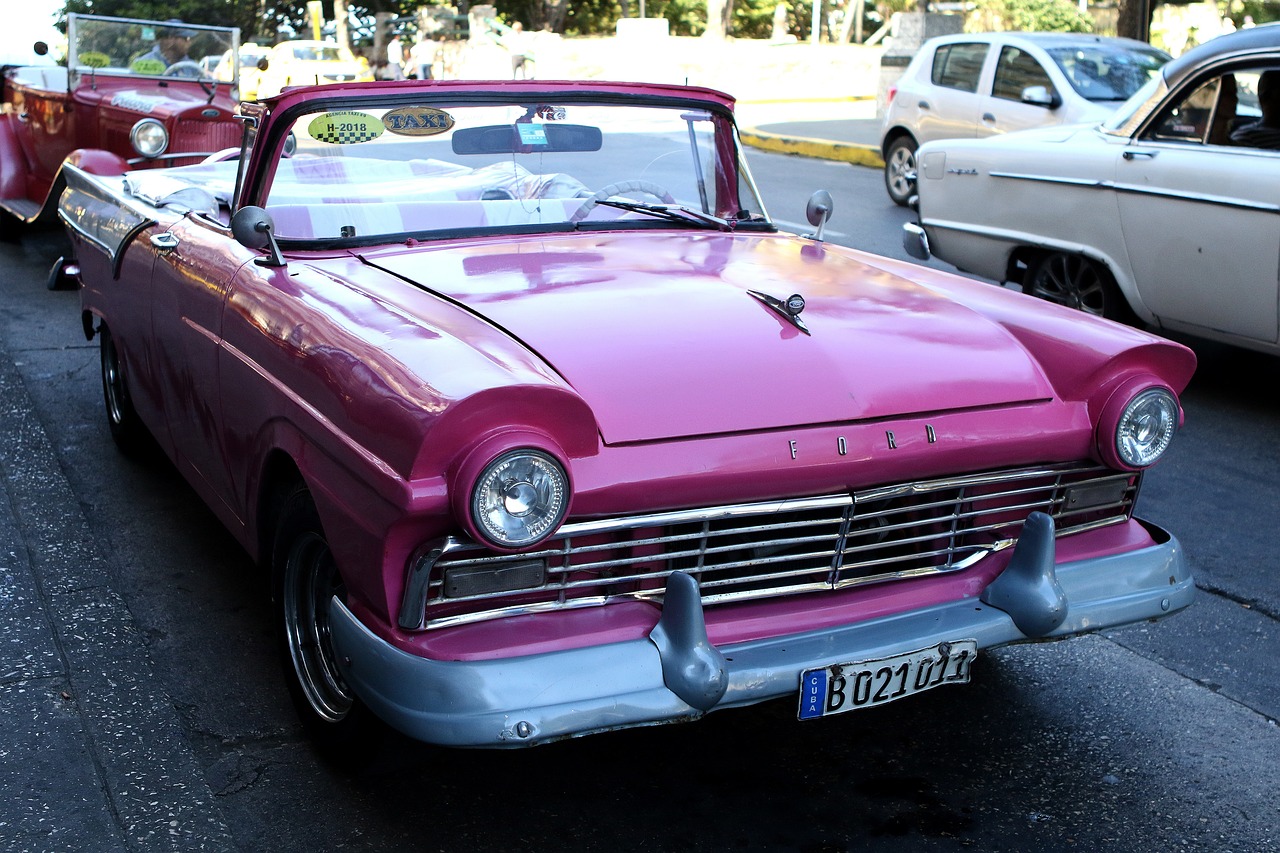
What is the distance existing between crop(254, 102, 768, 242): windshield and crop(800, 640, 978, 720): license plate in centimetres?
176

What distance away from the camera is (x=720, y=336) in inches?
115

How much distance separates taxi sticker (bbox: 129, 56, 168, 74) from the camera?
1040 cm

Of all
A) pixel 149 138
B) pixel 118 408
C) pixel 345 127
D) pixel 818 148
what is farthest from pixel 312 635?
pixel 818 148

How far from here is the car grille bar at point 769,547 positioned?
8.15ft

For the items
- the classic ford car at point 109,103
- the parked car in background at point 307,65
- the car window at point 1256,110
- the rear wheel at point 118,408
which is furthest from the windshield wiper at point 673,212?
the parked car in background at point 307,65

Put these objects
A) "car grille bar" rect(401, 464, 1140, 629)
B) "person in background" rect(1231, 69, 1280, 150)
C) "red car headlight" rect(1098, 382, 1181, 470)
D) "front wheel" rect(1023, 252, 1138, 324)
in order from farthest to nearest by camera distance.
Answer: "front wheel" rect(1023, 252, 1138, 324) < "person in background" rect(1231, 69, 1280, 150) < "red car headlight" rect(1098, 382, 1181, 470) < "car grille bar" rect(401, 464, 1140, 629)

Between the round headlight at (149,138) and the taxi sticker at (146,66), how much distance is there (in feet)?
5.95

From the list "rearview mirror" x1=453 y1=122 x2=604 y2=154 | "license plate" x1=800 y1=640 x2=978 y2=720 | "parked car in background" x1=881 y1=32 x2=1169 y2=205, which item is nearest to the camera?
"license plate" x1=800 y1=640 x2=978 y2=720

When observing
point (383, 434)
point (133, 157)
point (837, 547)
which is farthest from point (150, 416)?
point (133, 157)

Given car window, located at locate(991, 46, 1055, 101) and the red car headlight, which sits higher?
car window, located at locate(991, 46, 1055, 101)

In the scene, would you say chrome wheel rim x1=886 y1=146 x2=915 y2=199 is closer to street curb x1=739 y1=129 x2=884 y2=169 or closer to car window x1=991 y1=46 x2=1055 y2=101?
car window x1=991 y1=46 x2=1055 y2=101

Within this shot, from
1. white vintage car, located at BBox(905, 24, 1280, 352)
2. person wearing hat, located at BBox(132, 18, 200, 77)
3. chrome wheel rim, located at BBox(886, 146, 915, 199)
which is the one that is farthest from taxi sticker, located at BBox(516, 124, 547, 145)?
chrome wheel rim, located at BBox(886, 146, 915, 199)

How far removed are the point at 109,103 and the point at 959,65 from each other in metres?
7.25

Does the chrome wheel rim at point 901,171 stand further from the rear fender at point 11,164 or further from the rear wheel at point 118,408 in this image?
the rear wheel at point 118,408
